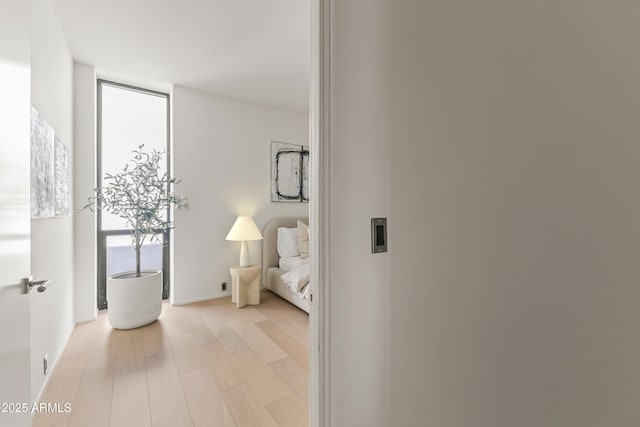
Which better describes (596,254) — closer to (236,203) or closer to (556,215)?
(556,215)

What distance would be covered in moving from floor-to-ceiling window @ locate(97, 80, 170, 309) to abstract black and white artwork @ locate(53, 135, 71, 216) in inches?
27.8

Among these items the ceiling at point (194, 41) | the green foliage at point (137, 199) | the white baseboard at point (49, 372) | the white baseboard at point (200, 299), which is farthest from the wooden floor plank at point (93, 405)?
the ceiling at point (194, 41)

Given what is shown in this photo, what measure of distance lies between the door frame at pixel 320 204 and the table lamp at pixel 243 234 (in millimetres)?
2532

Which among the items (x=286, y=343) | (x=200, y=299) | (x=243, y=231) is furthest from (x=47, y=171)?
(x=286, y=343)

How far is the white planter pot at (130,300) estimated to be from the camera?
2.59 m

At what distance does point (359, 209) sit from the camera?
3.04 feet

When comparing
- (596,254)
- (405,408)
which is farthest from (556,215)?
(405,408)

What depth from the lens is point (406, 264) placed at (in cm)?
A: 88

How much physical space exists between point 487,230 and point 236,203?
11.2ft

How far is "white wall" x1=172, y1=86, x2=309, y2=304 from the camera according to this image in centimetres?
331

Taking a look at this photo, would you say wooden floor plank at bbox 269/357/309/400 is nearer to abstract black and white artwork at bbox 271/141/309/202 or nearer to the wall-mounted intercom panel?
the wall-mounted intercom panel

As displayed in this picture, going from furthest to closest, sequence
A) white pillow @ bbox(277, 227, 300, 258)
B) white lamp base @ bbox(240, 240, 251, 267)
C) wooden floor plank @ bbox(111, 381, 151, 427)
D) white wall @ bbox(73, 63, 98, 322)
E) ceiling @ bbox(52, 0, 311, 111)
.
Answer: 1. white pillow @ bbox(277, 227, 300, 258)
2. white lamp base @ bbox(240, 240, 251, 267)
3. white wall @ bbox(73, 63, 98, 322)
4. ceiling @ bbox(52, 0, 311, 111)
5. wooden floor plank @ bbox(111, 381, 151, 427)

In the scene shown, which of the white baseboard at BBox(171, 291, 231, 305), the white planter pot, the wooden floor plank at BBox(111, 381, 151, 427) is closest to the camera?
the wooden floor plank at BBox(111, 381, 151, 427)

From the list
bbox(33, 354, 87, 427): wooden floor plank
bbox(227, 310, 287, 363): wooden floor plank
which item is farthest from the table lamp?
bbox(33, 354, 87, 427): wooden floor plank
